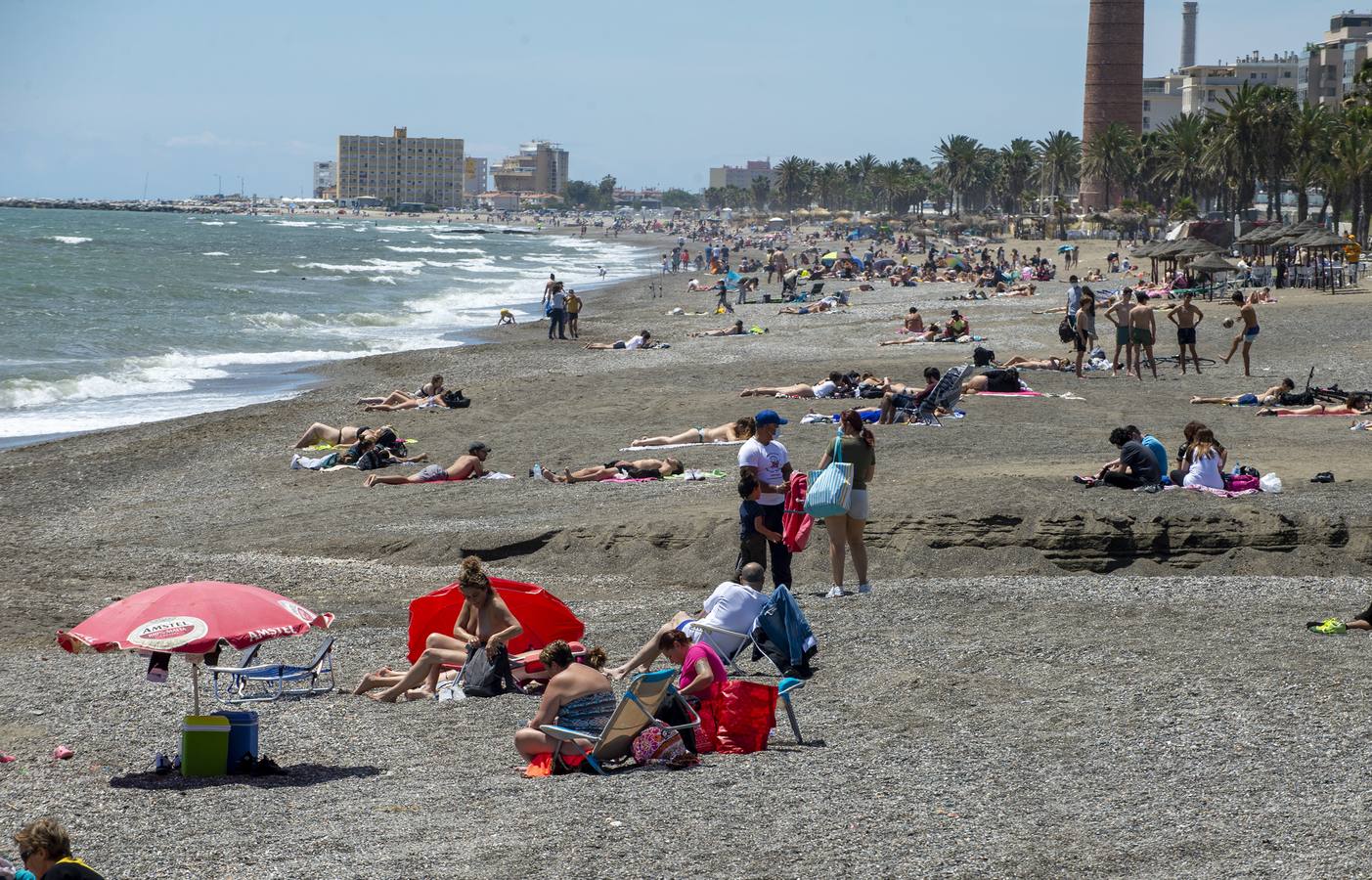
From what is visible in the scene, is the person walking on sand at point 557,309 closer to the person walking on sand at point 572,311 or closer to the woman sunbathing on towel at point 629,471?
the person walking on sand at point 572,311

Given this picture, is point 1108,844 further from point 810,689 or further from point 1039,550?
point 1039,550

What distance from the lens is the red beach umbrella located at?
740 centimetres

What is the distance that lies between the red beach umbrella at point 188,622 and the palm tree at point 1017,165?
111m

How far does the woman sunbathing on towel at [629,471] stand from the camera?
53.1 ft

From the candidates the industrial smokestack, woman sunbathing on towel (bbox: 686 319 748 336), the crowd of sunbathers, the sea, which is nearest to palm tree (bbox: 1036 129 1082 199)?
the industrial smokestack

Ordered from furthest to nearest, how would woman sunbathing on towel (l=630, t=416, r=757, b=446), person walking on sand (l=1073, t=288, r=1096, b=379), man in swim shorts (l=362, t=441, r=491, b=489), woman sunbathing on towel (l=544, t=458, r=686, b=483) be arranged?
person walking on sand (l=1073, t=288, r=1096, b=379), woman sunbathing on towel (l=630, t=416, r=757, b=446), man in swim shorts (l=362, t=441, r=491, b=489), woman sunbathing on towel (l=544, t=458, r=686, b=483)

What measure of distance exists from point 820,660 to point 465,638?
2233mm

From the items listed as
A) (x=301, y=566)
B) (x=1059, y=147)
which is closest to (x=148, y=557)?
(x=301, y=566)

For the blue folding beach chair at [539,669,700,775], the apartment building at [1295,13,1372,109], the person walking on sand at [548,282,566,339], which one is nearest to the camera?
the blue folding beach chair at [539,669,700,775]

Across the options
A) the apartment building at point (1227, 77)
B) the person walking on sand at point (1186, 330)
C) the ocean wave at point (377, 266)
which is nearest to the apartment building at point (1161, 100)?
the apartment building at point (1227, 77)

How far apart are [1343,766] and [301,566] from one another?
29.7 ft

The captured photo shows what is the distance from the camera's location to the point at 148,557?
14.0m

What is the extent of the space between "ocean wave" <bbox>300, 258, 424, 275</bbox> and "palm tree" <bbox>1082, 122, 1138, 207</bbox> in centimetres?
3993

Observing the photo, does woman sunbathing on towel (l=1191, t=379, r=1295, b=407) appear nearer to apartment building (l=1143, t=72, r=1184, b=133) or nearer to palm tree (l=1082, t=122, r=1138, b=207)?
palm tree (l=1082, t=122, r=1138, b=207)
